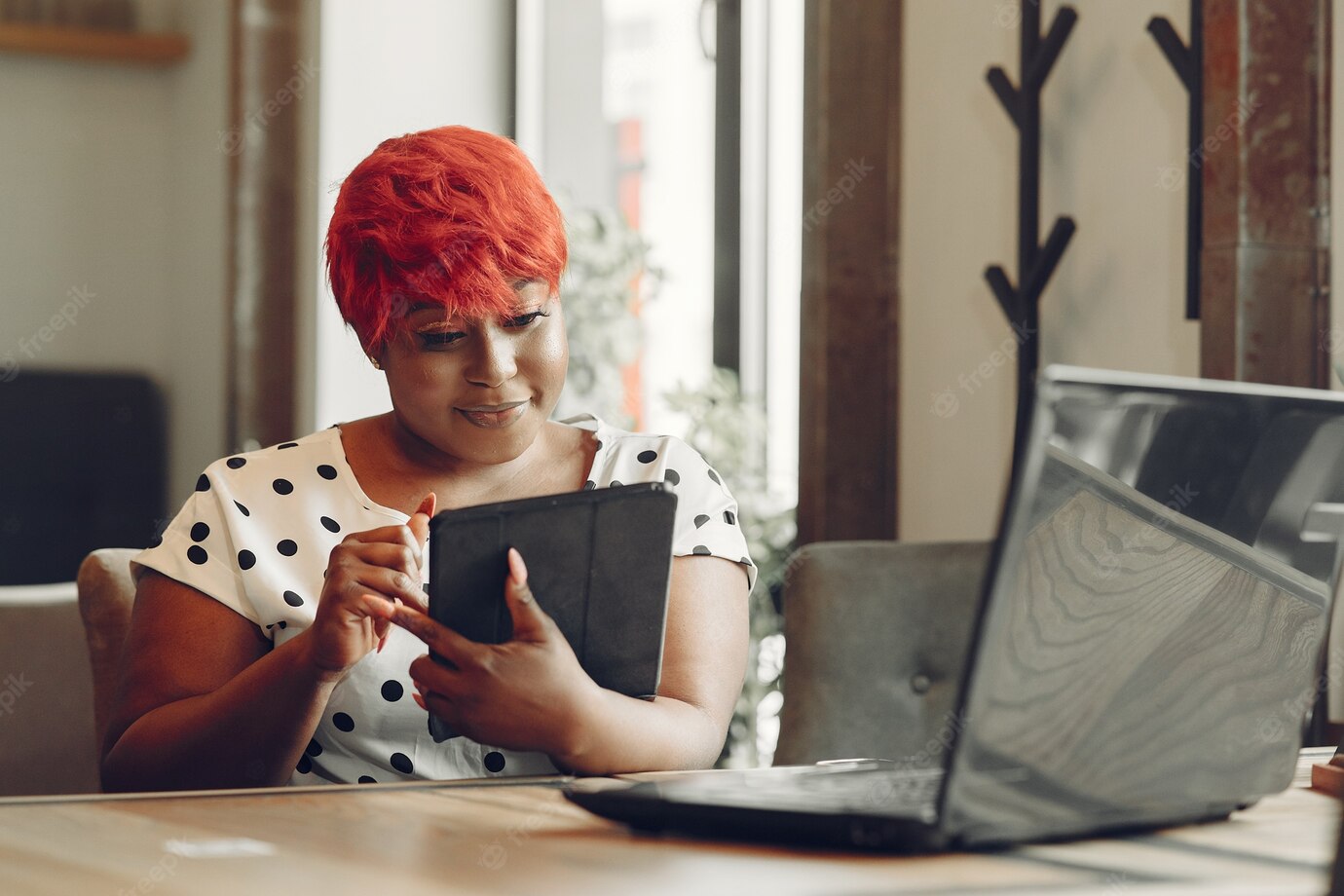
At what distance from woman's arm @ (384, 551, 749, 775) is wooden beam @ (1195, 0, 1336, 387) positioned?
780 mm

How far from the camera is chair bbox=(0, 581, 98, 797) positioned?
1.78 meters

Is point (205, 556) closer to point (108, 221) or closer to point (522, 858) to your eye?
point (522, 858)

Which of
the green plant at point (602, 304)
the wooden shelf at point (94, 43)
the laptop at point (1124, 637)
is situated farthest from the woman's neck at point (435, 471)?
the wooden shelf at point (94, 43)

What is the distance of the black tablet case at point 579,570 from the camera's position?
0.97m

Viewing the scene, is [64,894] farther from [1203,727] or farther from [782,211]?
[782,211]

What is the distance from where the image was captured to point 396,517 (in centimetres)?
147

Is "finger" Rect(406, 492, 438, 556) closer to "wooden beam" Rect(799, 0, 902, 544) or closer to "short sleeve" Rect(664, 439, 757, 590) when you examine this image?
"short sleeve" Rect(664, 439, 757, 590)

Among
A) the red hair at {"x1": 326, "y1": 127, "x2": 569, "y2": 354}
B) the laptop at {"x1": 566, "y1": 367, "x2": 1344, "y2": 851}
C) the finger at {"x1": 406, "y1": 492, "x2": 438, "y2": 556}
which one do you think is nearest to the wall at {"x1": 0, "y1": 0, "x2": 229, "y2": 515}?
the red hair at {"x1": 326, "y1": 127, "x2": 569, "y2": 354}

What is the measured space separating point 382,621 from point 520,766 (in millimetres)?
309

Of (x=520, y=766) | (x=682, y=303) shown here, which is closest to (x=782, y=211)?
(x=682, y=303)

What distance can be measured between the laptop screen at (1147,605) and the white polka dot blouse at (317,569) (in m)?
0.65

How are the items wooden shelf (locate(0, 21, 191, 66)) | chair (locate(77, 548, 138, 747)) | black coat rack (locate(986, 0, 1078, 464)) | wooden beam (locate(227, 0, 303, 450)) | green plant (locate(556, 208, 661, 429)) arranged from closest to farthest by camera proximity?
chair (locate(77, 548, 138, 747)) < black coat rack (locate(986, 0, 1078, 464)) < green plant (locate(556, 208, 661, 429)) < wooden beam (locate(227, 0, 303, 450)) < wooden shelf (locate(0, 21, 191, 66))

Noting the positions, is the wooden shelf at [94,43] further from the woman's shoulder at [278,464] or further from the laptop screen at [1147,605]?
the laptop screen at [1147,605]

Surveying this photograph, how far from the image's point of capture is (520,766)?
1379mm
